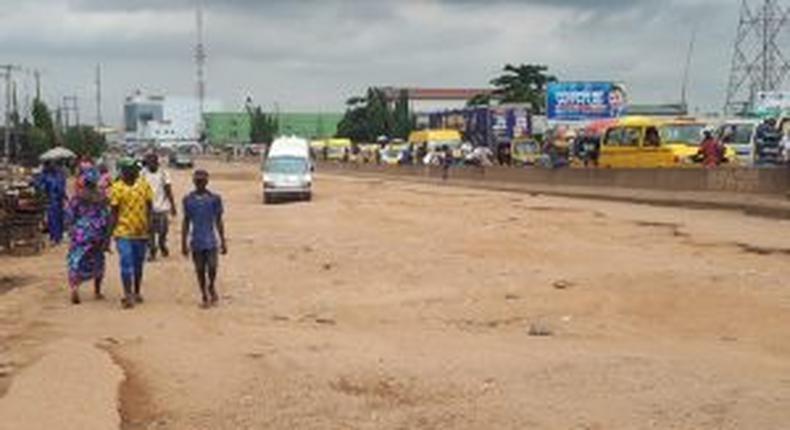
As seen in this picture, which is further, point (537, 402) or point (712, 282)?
point (712, 282)

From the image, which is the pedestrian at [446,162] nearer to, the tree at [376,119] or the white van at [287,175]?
the white van at [287,175]

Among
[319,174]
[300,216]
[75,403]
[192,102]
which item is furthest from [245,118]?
[75,403]

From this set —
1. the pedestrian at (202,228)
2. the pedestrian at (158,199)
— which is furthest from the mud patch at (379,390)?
the pedestrian at (158,199)

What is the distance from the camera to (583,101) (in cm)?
6028

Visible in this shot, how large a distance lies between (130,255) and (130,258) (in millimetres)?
35

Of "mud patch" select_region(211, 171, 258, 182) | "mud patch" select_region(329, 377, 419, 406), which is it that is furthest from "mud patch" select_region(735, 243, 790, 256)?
"mud patch" select_region(211, 171, 258, 182)

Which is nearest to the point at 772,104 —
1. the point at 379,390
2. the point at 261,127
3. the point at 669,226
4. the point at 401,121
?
the point at 669,226

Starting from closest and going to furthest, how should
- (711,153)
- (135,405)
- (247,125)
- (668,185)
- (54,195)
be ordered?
1. (135,405)
2. (54,195)
3. (711,153)
4. (668,185)
5. (247,125)

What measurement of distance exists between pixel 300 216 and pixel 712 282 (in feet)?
66.3

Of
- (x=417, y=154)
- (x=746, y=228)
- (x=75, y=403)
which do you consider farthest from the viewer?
(x=417, y=154)

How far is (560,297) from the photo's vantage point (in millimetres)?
15242

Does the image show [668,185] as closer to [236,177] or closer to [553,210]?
[553,210]

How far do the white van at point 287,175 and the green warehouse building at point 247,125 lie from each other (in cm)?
12877

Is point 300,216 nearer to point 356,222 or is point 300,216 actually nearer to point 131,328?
point 356,222
